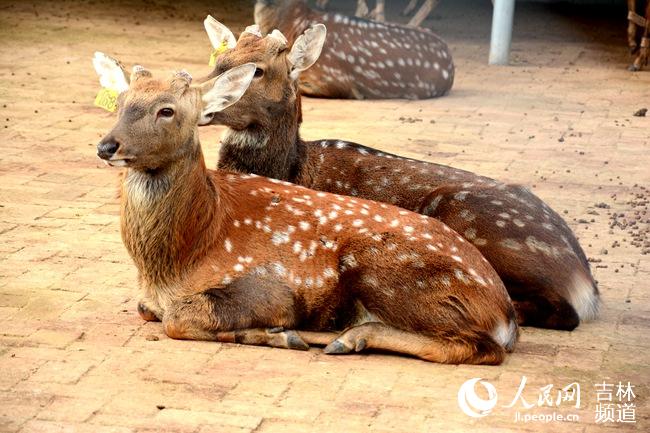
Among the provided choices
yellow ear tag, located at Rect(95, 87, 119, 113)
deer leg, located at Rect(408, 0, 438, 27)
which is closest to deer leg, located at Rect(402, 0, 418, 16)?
deer leg, located at Rect(408, 0, 438, 27)

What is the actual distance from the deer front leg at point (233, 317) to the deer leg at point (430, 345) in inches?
8.8

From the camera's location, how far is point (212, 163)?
9250 millimetres

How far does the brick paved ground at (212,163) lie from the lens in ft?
16.9

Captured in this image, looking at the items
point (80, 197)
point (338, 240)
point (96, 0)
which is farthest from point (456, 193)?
point (96, 0)

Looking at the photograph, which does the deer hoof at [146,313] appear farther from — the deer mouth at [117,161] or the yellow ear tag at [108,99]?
the yellow ear tag at [108,99]

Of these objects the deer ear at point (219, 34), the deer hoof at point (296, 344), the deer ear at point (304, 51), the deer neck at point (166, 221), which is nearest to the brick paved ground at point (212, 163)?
the deer hoof at point (296, 344)

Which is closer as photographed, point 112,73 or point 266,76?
point 112,73

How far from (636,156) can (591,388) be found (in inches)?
193

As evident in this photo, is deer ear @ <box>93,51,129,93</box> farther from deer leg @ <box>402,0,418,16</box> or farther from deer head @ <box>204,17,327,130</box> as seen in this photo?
deer leg @ <box>402,0,418,16</box>

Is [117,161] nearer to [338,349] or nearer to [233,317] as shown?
[233,317]

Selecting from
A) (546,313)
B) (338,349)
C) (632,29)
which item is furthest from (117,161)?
(632,29)

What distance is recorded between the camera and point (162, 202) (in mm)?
5926

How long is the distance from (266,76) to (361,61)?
16.3 ft

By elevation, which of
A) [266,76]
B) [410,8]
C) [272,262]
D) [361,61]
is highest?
[266,76]
